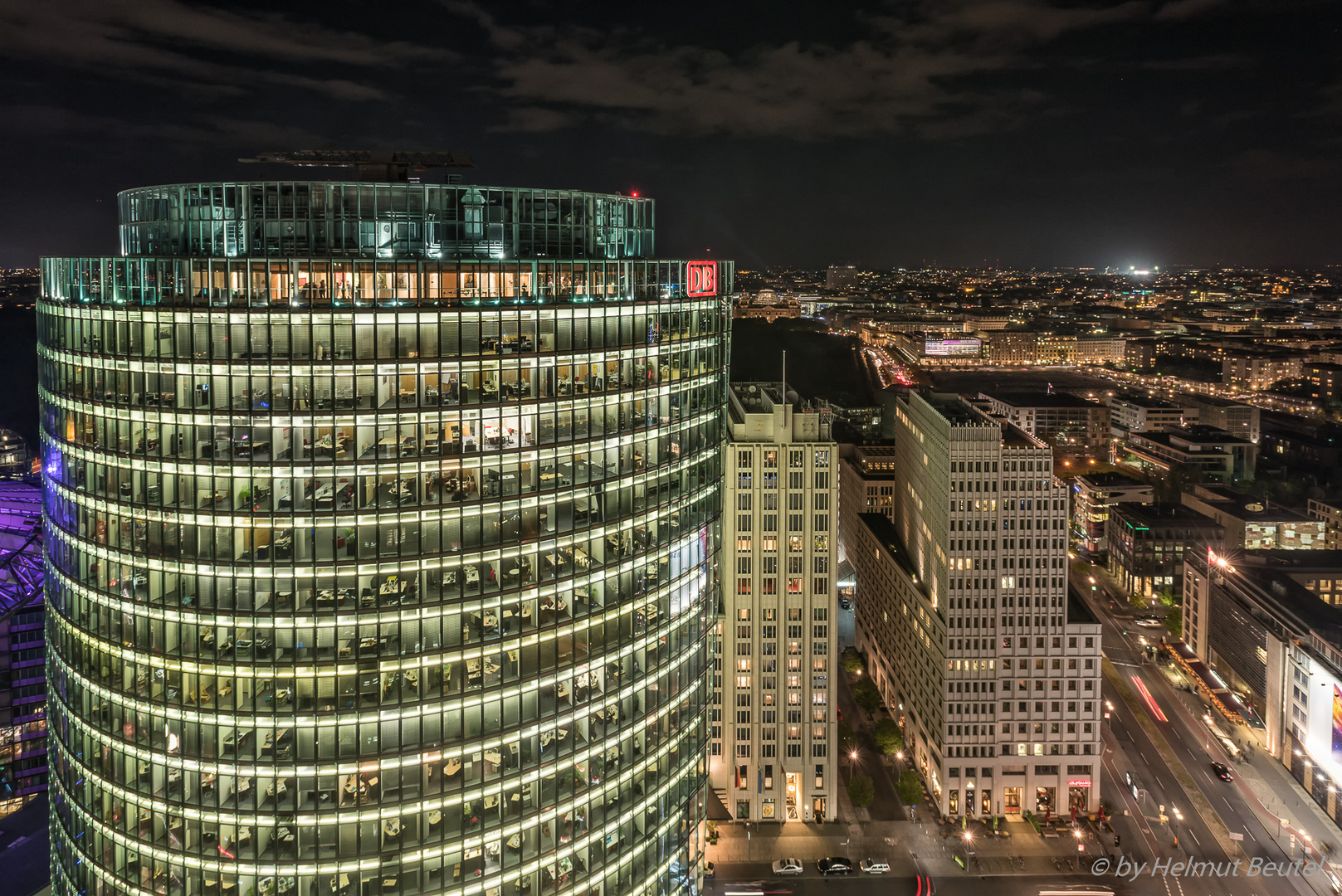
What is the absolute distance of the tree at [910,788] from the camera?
317 ft

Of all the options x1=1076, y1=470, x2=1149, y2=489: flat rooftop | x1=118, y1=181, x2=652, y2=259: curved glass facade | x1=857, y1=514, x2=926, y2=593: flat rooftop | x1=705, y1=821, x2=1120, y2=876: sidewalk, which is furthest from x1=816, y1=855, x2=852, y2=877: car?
x1=1076, y1=470, x2=1149, y2=489: flat rooftop

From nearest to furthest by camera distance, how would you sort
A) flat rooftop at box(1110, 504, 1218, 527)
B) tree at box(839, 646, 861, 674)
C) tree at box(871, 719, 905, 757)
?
tree at box(871, 719, 905, 757)
tree at box(839, 646, 861, 674)
flat rooftop at box(1110, 504, 1218, 527)

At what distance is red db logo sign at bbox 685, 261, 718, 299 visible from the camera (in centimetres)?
4872

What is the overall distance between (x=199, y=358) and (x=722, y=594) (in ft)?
219

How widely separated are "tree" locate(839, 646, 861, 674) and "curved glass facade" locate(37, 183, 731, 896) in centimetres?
9222

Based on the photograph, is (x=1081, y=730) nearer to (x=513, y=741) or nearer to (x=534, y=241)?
(x=513, y=741)

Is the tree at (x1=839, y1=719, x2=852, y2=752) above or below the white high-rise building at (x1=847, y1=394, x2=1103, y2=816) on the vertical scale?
below

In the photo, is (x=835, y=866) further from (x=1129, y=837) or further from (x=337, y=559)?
(x=337, y=559)

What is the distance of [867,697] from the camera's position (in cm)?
11981

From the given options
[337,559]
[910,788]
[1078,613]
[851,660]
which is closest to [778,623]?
[910,788]

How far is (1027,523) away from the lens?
96.2m

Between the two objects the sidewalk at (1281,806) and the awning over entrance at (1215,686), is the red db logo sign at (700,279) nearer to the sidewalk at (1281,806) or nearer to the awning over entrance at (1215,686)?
the sidewalk at (1281,806)

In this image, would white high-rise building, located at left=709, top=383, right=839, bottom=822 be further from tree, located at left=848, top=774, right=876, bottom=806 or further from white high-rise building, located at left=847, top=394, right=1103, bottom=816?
white high-rise building, located at left=847, top=394, right=1103, bottom=816

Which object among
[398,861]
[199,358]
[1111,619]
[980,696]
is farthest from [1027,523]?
[199,358]
